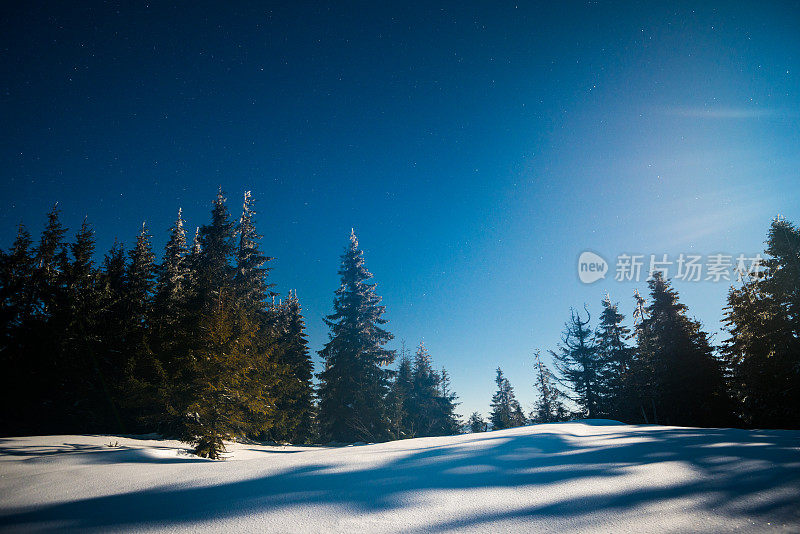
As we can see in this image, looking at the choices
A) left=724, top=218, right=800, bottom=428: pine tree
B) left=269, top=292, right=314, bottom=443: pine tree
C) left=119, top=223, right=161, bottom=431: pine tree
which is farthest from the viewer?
left=269, top=292, right=314, bottom=443: pine tree

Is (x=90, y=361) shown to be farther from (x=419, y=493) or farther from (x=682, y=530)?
(x=682, y=530)

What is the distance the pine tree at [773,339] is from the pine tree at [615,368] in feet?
19.8

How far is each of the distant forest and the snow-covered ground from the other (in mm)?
5477

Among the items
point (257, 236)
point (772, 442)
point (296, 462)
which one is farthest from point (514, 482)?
point (257, 236)

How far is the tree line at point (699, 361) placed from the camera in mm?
14375

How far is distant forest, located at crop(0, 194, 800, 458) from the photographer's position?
1435cm

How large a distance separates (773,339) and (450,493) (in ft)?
69.7

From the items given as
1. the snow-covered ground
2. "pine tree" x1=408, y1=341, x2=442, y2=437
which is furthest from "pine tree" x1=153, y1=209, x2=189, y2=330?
"pine tree" x1=408, y1=341, x2=442, y2=437

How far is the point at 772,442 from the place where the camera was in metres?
4.39

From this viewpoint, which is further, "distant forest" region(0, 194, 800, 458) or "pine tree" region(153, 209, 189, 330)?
"pine tree" region(153, 209, 189, 330)

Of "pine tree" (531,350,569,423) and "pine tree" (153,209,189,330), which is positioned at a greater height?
"pine tree" (153,209,189,330)

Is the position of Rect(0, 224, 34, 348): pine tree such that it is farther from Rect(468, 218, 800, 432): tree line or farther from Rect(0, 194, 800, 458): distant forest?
Rect(468, 218, 800, 432): tree line

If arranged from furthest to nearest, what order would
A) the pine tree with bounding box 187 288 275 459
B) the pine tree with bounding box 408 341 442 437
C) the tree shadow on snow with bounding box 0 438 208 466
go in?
1. the pine tree with bounding box 408 341 442 437
2. the pine tree with bounding box 187 288 275 459
3. the tree shadow on snow with bounding box 0 438 208 466

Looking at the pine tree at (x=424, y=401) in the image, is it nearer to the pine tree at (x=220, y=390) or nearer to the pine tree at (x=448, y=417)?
the pine tree at (x=448, y=417)
